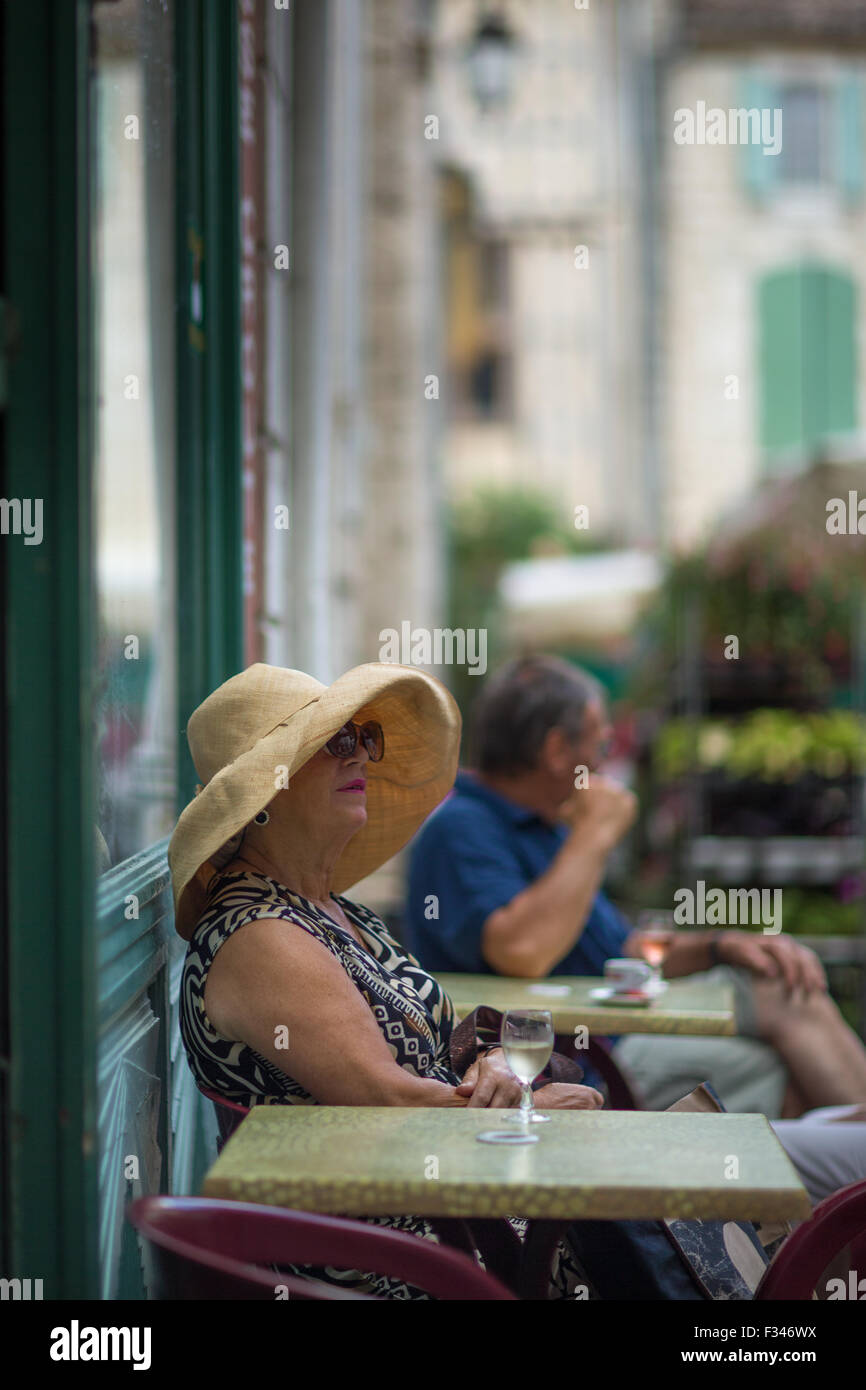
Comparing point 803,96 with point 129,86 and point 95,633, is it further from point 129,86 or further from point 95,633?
point 95,633

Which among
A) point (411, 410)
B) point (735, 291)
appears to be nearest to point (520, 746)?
point (411, 410)

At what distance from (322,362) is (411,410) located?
4901 millimetres

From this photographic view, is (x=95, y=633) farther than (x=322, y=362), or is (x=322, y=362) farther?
(x=322, y=362)

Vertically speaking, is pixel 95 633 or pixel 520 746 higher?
pixel 95 633

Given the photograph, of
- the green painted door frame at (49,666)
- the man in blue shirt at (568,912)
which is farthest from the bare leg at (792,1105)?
the green painted door frame at (49,666)

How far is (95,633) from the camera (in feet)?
6.37

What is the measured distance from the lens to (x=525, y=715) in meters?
3.90

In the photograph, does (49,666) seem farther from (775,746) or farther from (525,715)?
(775,746)

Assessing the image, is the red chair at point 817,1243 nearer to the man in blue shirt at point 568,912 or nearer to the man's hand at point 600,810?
the man in blue shirt at point 568,912

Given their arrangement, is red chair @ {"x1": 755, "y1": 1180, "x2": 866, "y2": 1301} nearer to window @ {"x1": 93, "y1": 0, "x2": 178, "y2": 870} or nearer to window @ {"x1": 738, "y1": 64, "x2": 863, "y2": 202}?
window @ {"x1": 93, "y1": 0, "x2": 178, "y2": 870}

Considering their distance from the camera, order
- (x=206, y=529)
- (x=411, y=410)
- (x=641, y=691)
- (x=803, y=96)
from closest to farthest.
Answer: (x=206, y=529)
(x=641, y=691)
(x=411, y=410)
(x=803, y=96)

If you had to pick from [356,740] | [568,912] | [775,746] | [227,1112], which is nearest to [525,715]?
[568,912]

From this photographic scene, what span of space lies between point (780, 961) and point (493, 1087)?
1.46m

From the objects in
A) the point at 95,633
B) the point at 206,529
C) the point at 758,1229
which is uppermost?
the point at 206,529
